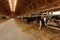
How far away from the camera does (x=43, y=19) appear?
5.63m

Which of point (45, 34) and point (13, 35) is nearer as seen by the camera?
point (45, 34)

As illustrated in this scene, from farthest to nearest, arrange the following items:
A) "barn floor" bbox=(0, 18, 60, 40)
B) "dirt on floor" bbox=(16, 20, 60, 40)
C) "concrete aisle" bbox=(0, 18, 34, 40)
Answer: "concrete aisle" bbox=(0, 18, 34, 40) < "barn floor" bbox=(0, 18, 60, 40) < "dirt on floor" bbox=(16, 20, 60, 40)

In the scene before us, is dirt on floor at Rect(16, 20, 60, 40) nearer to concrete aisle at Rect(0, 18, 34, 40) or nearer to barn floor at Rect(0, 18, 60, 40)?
barn floor at Rect(0, 18, 60, 40)

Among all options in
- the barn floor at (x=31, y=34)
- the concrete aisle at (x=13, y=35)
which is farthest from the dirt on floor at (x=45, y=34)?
the concrete aisle at (x=13, y=35)

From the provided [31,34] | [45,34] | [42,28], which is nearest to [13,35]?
[31,34]

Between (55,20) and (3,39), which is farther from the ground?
(55,20)

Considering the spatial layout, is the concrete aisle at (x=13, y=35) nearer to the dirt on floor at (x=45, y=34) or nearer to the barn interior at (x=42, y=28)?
the barn interior at (x=42, y=28)

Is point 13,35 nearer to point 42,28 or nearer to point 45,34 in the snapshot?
point 45,34

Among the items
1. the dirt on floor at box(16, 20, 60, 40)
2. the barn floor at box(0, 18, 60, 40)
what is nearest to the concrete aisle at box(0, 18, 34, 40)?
the barn floor at box(0, 18, 60, 40)

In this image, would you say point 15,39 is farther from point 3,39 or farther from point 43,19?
point 43,19

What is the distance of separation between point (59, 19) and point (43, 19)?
790 millimetres

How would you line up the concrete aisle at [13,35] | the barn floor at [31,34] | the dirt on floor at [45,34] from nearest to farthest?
the dirt on floor at [45,34], the barn floor at [31,34], the concrete aisle at [13,35]

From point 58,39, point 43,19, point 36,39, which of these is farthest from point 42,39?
point 43,19

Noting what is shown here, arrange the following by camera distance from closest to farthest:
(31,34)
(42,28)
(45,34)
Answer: (45,34)
(31,34)
(42,28)
